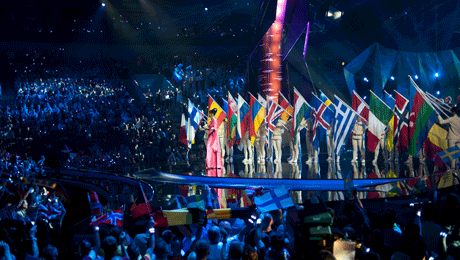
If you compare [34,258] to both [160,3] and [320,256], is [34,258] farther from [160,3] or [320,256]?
[160,3]

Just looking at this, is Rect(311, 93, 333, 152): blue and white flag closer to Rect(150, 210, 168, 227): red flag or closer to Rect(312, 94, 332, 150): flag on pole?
Rect(312, 94, 332, 150): flag on pole

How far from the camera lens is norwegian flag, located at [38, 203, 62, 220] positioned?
22.7 feet

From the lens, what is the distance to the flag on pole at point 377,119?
14.9 meters

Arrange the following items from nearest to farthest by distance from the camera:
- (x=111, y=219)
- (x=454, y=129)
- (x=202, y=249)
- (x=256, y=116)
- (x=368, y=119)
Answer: (x=202, y=249) → (x=111, y=219) → (x=454, y=129) → (x=368, y=119) → (x=256, y=116)

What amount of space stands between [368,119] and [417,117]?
2.48 metres

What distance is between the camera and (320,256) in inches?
118

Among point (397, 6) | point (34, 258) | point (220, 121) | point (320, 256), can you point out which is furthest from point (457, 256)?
point (397, 6)

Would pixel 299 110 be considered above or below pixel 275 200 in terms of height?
above

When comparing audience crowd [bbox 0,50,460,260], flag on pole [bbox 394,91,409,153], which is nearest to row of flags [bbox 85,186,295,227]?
audience crowd [bbox 0,50,460,260]

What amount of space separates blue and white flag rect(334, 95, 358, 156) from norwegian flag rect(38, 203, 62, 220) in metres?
9.82

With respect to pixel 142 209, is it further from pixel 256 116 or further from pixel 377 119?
pixel 256 116

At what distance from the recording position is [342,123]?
595 inches

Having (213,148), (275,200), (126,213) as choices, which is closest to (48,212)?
(126,213)

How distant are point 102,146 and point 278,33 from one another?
10508 millimetres
